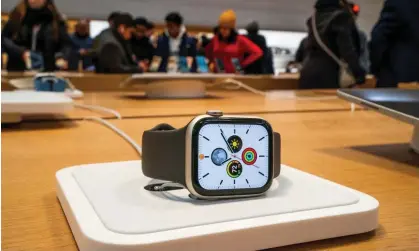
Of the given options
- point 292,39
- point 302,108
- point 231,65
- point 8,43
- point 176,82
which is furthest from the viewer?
point 292,39

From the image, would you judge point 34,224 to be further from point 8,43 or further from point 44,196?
point 8,43

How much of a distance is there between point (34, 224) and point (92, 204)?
5 centimetres

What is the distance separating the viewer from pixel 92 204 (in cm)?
31

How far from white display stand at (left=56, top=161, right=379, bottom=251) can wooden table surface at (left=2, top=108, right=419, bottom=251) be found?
1 centimetres

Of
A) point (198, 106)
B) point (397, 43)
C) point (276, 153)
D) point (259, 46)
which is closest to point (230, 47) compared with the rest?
point (259, 46)

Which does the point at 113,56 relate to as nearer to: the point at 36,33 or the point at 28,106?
the point at 36,33

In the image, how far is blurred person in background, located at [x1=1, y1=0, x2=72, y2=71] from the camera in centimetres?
269

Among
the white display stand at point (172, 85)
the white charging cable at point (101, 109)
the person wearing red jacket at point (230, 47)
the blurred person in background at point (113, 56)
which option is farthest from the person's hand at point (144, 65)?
the white charging cable at point (101, 109)

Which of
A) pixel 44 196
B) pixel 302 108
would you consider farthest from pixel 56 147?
pixel 302 108

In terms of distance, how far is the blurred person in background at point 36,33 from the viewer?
269 cm

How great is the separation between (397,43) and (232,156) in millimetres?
1854

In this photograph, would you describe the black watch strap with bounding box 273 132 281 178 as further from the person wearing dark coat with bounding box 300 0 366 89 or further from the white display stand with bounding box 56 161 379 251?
the person wearing dark coat with bounding box 300 0 366 89

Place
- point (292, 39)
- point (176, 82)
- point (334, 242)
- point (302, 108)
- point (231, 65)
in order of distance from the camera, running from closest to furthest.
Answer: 1. point (334, 242)
2. point (302, 108)
3. point (176, 82)
4. point (231, 65)
5. point (292, 39)

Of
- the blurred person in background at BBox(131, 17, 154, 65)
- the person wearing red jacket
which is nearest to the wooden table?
the person wearing red jacket
